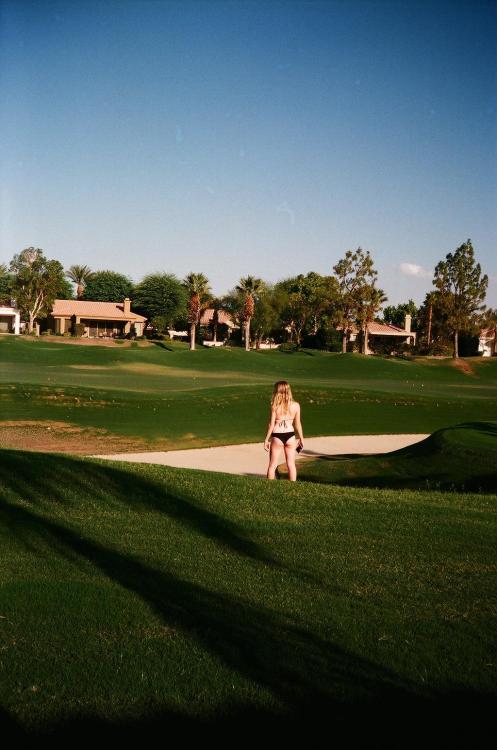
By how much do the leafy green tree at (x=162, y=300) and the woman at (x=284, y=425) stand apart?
9241 centimetres

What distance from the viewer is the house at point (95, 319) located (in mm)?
95812

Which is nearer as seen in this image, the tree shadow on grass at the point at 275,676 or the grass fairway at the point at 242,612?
the tree shadow on grass at the point at 275,676

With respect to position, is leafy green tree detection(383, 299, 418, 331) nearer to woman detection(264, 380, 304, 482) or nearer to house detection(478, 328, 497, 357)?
house detection(478, 328, 497, 357)

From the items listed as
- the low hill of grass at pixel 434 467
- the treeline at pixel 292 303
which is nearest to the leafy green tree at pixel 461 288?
the treeline at pixel 292 303

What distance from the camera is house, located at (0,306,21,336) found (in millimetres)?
90500

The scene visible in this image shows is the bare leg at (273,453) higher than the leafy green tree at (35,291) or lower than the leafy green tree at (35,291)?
lower

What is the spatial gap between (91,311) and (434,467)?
87119 millimetres

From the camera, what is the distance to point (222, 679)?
4.41 metres

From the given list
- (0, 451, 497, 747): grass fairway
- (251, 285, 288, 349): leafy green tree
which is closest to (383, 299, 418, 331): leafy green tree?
(251, 285, 288, 349): leafy green tree

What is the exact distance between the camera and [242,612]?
18.2 ft

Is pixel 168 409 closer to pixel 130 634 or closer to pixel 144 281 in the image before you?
pixel 130 634

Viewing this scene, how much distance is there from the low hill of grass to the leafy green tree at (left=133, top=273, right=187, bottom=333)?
9042cm

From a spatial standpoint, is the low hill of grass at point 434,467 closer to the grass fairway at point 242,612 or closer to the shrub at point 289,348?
the grass fairway at point 242,612

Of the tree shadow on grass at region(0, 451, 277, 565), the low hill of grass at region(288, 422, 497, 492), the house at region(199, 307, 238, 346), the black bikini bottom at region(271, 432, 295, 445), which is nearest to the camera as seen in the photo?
the tree shadow on grass at region(0, 451, 277, 565)
